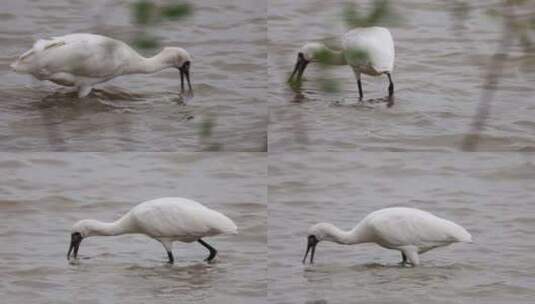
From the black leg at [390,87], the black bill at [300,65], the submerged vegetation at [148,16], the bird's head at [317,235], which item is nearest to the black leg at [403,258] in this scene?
the bird's head at [317,235]

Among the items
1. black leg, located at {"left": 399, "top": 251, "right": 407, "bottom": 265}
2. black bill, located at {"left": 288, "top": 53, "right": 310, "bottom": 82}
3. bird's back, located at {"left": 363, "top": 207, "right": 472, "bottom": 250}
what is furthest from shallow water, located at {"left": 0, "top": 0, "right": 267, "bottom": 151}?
black leg, located at {"left": 399, "top": 251, "right": 407, "bottom": 265}

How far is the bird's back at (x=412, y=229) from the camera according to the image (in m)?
3.53

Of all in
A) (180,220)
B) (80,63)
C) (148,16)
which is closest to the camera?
(148,16)

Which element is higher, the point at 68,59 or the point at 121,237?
the point at 68,59

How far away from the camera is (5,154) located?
3.68 meters

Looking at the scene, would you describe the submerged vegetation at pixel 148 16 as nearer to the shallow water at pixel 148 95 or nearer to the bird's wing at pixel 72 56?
the bird's wing at pixel 72 56

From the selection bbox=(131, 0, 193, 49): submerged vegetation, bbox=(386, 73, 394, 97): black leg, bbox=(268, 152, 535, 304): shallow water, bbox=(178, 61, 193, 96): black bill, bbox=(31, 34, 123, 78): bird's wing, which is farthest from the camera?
bbox=(178, 61, 193, 96): black bill

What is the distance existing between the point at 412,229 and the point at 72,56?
116cm

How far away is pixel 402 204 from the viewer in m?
3.70

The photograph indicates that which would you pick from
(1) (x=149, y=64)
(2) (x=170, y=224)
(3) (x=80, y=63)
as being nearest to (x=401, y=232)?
(2) (x=170, y=224)

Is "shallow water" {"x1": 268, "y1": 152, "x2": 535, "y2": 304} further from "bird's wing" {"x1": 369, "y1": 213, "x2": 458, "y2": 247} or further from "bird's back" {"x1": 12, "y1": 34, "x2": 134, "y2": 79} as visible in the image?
"bird's back" {"x1": 12, "y1": 34, "x2": 134, "y2": 79}

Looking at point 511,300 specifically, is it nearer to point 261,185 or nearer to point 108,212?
point 261,185

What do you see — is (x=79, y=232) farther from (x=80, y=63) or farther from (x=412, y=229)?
(x=412, y=229)

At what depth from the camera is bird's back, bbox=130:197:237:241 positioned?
3525mm
